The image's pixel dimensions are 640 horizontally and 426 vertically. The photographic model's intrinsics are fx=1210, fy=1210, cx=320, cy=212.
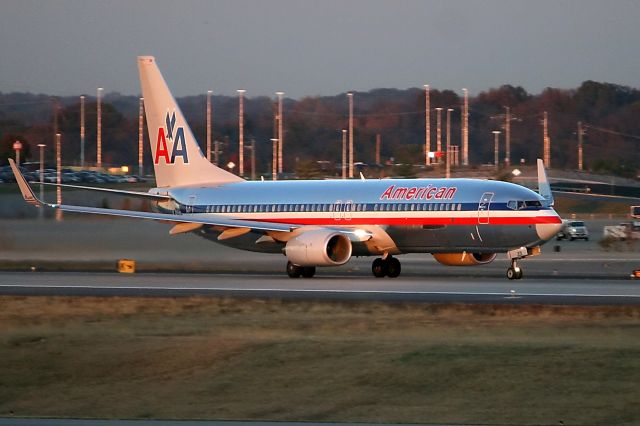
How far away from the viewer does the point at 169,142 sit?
4528 centimetres

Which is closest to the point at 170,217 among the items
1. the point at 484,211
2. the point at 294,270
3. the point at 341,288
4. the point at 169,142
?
the point at 294,270

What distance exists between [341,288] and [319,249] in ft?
15.4

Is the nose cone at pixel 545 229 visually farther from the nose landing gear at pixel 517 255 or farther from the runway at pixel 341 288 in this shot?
the runway at pixel 341 288

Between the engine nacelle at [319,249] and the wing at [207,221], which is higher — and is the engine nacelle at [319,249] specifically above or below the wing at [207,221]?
below

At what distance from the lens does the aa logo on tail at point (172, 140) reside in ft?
148

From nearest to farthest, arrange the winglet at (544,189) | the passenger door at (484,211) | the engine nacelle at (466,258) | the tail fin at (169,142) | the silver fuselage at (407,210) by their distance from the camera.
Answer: the silver fuselage at (407,210)
the passenger door at (484,211)
the winglet at (544,189)
the engine nacelle at (466,258)
the tail fin at (169,142)

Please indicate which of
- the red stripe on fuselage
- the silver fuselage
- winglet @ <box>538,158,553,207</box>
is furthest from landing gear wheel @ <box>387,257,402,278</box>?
winglet @ <box>538,158,553,207</box>

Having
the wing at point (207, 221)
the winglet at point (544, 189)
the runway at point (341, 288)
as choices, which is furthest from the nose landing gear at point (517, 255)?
the wing at point (207, 221)

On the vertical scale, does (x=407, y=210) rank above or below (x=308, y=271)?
above

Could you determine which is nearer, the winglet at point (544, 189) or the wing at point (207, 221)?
the winglet at point (544, 189)

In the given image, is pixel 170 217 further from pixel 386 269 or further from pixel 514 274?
pixel 514 274

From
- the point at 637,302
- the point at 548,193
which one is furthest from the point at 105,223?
the point at 637,302

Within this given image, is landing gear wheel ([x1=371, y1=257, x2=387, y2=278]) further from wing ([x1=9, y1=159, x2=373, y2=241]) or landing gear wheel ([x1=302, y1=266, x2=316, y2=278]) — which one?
landing gear wheel ([x1=302, y1=266, x2=316, y2=278])

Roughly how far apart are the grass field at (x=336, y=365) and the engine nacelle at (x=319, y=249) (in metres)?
11.4
